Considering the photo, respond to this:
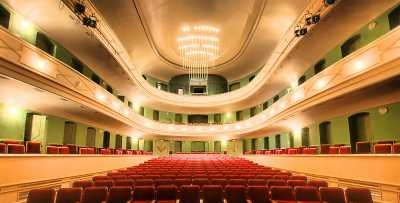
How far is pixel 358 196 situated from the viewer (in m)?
3.74

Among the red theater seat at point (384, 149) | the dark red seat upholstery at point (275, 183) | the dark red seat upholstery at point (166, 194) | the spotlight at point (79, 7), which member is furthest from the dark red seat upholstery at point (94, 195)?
the spotlight at point (79, 7)

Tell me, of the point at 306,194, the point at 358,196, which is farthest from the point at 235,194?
the point at 358,196

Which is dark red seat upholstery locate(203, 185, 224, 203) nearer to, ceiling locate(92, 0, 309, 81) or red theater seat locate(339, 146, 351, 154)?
red theater seat locate(339, 146, 351, 154)

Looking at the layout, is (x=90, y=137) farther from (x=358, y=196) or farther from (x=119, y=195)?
(x=358, y=196)

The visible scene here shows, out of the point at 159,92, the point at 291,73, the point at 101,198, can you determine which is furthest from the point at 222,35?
the point at 101,198

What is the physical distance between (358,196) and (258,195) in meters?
1.42

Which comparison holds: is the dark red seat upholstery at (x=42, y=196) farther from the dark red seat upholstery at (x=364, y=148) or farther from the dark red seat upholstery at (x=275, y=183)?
the dark red seat upholstery at (x=364, y=148)

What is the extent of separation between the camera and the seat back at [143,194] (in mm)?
4043

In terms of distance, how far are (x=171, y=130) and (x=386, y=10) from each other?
53.5 ft

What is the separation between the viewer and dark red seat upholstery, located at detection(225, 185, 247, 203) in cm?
404

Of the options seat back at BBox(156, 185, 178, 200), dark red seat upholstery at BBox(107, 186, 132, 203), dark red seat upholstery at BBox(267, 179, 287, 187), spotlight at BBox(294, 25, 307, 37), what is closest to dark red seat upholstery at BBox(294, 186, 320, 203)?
dark red seat upholstery at BBox(267, 179, 287, 187)

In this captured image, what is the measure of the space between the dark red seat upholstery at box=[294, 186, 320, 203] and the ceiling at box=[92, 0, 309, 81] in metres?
9.41

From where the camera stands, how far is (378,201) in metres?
5.10

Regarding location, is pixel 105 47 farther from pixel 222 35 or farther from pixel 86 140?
pixel 222 35
